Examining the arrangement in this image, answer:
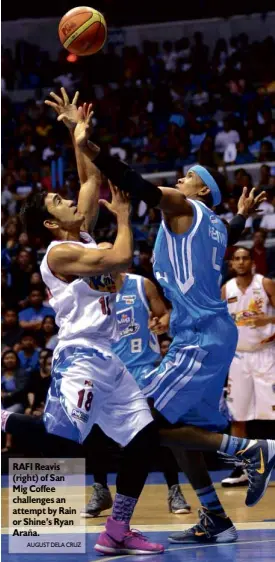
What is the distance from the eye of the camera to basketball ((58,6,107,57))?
6.95 metres

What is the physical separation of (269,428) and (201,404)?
5.09 meters

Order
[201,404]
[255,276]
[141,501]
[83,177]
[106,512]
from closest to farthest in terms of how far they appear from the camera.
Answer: [201,404] → [83,177] → [106,512] → [141,501] → [255,276]

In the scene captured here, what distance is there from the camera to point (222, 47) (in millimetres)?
20578

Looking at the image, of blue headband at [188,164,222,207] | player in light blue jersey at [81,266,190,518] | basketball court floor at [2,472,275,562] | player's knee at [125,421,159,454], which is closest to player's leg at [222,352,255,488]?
basketball court floor at [2,472,275,562]

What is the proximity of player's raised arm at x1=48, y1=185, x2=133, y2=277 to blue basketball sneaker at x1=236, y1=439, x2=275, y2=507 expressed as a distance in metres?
1.30

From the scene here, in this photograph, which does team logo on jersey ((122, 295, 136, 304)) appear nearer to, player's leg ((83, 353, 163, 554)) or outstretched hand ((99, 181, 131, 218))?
player's leg ((83, 353, 163, 554))

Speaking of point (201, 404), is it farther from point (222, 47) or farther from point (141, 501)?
point (222, 47)

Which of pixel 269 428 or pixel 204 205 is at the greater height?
pixel 204 205

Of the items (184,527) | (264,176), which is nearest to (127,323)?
(184,527)

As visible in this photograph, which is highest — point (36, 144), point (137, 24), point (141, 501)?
point (137, 24)

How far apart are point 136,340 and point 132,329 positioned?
0.30ft

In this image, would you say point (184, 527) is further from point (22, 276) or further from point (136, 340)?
point (22, 276)

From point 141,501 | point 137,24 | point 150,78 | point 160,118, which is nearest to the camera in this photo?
point 141,501

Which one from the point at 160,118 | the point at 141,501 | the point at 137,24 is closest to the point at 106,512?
the point at 141,501
